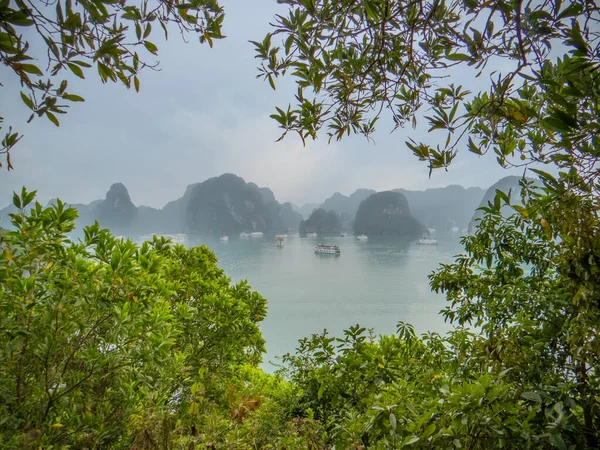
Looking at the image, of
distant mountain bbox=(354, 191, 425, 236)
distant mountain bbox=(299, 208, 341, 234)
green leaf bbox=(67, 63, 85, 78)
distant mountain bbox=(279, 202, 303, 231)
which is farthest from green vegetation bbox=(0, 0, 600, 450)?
distant mountain bbox=(279, 202, 303, 231)

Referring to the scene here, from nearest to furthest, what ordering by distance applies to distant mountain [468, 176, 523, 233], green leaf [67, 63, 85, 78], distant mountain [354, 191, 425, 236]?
1. green leaf [67, 63, 85, 78]
2. distant mountain [468, 176, 523, 233]
3. distant mountain [354, 191, 425, 236]

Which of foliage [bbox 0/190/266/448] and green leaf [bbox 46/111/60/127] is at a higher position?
green leaf [bbox 46/111/60/127]

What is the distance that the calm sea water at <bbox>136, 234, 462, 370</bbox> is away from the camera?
1263cm

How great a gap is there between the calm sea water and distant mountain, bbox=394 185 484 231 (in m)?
24.3

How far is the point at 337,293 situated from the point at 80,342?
60.2ft

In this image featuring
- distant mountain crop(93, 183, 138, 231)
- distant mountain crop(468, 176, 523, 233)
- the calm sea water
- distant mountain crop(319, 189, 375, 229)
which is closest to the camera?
distant mountain crop(468, 176, 523, 233)

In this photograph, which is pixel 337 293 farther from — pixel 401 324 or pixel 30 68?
pixel 30 68

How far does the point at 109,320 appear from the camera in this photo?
4.57ft

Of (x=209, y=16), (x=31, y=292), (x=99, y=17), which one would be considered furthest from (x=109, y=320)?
(x=209, y=16)

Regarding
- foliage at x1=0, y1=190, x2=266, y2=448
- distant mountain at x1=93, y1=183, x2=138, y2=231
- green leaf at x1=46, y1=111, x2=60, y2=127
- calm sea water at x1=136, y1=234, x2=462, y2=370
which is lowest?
calm sea water at x1=136, y1=234, x2=462, y2=370

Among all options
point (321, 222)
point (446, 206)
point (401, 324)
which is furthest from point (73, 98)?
point (446, 206)

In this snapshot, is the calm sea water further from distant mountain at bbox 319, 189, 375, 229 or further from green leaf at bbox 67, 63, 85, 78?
distant mountain at bbox 319, 189, 375, 229

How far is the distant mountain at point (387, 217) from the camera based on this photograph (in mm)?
46656

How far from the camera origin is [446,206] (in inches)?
2174
